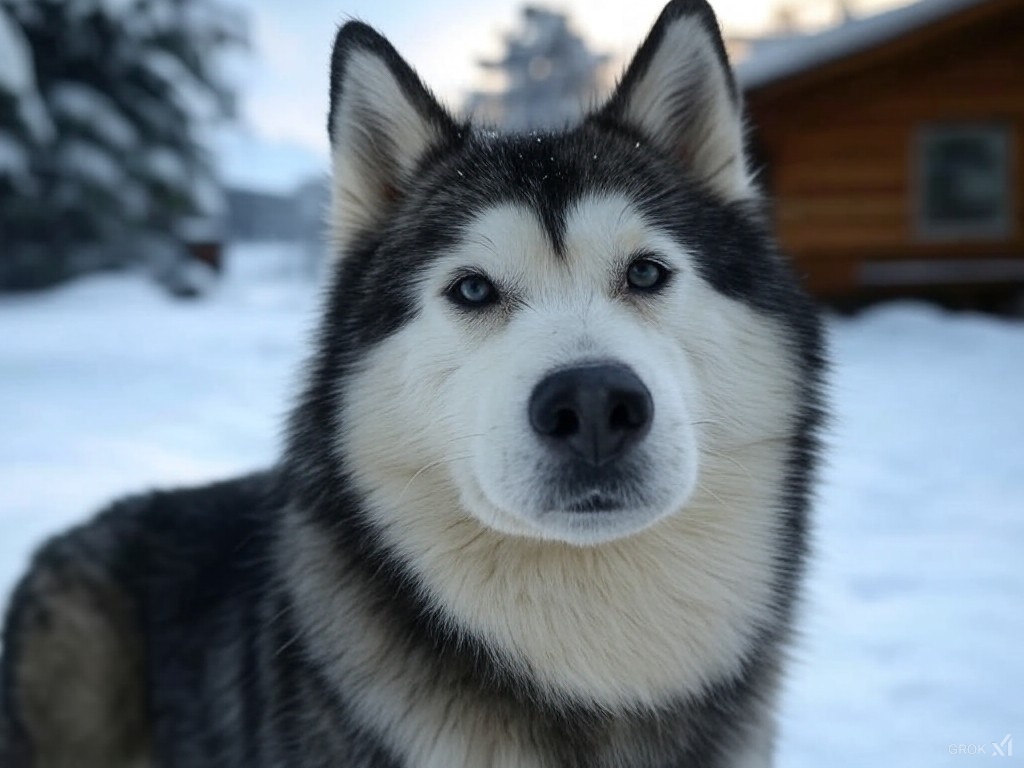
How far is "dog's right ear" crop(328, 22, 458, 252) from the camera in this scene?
2219 millimetres

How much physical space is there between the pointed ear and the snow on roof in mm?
9954

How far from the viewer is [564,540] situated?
5.88 ft

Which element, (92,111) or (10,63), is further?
(92,111)

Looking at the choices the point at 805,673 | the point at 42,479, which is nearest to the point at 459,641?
the point at 805,673

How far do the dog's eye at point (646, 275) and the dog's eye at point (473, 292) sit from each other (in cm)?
32

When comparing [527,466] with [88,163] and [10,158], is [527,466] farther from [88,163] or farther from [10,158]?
[88,163]

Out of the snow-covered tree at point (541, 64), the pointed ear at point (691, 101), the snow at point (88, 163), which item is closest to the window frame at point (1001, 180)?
the pointed ear at point (691, 101)

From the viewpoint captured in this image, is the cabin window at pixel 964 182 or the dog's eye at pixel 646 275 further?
the cabin window at pixel 964 182

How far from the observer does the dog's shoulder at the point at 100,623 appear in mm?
2465

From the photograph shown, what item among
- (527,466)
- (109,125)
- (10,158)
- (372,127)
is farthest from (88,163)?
(527,466)

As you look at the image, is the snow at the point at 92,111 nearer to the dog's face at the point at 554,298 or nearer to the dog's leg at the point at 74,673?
the dog's leg at the point at 74,673

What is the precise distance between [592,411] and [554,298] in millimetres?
418

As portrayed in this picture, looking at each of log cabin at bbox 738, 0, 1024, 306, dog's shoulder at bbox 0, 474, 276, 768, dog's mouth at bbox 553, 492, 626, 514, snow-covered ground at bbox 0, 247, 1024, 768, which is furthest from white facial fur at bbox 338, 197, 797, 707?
log cabin at bbox 738, 0, 1024, 306

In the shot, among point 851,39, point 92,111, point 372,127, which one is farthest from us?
point 92,111
